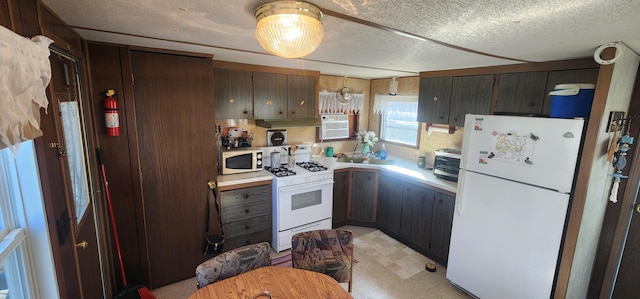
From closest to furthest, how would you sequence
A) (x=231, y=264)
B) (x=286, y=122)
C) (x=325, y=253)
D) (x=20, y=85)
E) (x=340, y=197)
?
(x=20, y=85) → (x=231, y=264) → (x=325, y=253) → (x=286, y=122) → (x=340, y=197)

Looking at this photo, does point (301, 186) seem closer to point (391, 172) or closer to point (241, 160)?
point (241, 160)

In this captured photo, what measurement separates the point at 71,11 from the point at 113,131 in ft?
3.37

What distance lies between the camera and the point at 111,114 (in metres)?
2.09

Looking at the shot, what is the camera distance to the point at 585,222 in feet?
6.28

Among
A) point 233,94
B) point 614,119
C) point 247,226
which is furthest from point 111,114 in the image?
point 614,119

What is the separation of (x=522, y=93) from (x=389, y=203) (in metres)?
1.90

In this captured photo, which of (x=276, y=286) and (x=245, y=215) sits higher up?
(x=276, y=286)

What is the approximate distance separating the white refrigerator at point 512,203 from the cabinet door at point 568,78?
570 millimetres

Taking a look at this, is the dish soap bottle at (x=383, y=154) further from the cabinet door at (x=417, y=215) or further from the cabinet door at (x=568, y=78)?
the cabinet door at (x=568, y=78)

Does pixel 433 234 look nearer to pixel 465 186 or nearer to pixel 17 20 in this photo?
pixel 465 186

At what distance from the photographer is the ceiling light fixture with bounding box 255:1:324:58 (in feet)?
3.52

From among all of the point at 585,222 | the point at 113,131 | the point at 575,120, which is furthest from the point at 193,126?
the point at 585,222

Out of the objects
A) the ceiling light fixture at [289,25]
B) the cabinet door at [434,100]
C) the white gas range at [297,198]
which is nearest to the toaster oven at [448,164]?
the cabinet door at [434,100]

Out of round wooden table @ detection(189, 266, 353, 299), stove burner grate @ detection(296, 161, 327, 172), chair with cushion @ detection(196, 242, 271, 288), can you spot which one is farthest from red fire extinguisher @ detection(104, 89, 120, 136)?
stove burner grate @ detection(296, 161, 327, 172)
